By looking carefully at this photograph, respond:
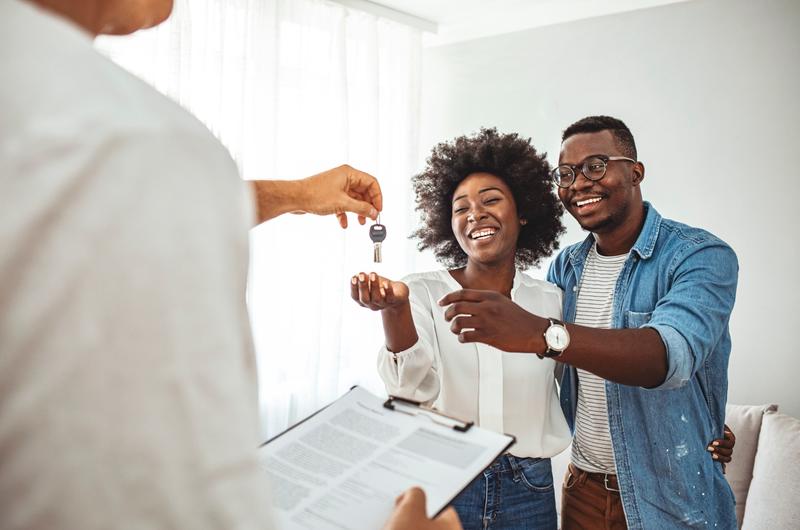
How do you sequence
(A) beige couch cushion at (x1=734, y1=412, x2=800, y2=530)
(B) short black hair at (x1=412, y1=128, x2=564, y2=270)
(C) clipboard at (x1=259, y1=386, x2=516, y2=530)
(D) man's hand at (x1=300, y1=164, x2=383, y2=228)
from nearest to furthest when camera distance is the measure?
1. (C) clipboard at (x1=259, y1=386, x2=516, y2=530)
2. (D) man's hand at (x1=300, y1=164, x2=383, y2=228)
3. (B) short black hair at (x1=412, y1=128, x2=564, y2=270)
4. (A) beige couch cushion at (x1=734, y1=412, x2=800, y2=530)

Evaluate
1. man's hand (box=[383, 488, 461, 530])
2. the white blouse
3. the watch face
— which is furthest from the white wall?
man's hand (box=[383, 488, 461, 530])

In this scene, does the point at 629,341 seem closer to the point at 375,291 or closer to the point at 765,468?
the point at 375,291

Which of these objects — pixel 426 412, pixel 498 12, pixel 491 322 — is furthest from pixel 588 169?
pixel 498 12

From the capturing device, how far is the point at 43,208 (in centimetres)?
27

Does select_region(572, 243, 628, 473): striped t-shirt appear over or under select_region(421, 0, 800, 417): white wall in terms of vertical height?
under

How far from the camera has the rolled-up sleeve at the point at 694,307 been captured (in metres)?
1.27

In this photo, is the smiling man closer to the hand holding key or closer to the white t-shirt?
the hand holding key

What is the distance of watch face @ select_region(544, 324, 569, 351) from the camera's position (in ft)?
4.01

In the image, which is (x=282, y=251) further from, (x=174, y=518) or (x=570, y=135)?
(x=174, y=518)

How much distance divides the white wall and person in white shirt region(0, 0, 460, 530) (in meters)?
2.95

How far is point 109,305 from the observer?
0.28 metres

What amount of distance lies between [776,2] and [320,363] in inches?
108

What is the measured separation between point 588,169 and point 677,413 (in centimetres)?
70

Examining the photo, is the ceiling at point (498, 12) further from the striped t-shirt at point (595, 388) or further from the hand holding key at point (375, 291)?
the hand holding key at point (375, 291)
